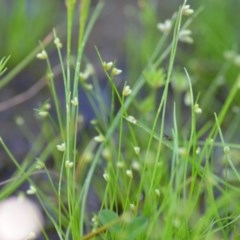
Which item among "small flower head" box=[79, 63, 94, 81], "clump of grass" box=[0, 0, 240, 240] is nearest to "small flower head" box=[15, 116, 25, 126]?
"clump of grass" box=[0, 0, 240, 240]

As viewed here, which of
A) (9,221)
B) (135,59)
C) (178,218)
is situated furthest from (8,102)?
(178,218)

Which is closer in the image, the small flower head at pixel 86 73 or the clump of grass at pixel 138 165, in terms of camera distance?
the clump of grass at pixel 138 165

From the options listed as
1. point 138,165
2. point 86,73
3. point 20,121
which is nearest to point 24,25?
point 20,121

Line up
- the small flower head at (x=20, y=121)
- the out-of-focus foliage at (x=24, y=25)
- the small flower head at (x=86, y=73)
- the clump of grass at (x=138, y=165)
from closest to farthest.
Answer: the clump of grass at (x=138, y=165), the small flower head at (x=86, y=73), the small flower head at (x=20, y=121), the out-of-focus foliage at (x=24, y=25)

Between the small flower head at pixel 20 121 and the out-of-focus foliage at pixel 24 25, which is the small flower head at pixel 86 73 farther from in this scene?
the out-of-focus foliage at pixel 24 25

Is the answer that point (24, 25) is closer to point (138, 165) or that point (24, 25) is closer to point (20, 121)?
point (20, 121)

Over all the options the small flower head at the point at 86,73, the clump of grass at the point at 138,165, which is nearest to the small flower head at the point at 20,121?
the clump of grass at the point at 138,165

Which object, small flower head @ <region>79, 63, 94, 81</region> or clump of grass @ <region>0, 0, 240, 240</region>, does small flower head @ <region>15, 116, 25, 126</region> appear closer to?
clump of grass @ <region>0, 0, 240, 240</region>

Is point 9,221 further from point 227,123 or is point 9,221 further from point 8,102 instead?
point 227,123
